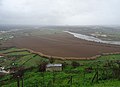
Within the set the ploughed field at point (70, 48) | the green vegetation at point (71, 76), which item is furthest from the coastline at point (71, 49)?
the green vegetation at point (71, 76)

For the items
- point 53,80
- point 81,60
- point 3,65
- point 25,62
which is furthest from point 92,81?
point 3,65

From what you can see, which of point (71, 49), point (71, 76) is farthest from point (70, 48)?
point (71, 76)

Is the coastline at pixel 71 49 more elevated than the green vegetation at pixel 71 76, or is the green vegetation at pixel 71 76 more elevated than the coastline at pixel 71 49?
the coastline at pixel 71 49

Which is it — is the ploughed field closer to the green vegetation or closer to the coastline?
the coastline

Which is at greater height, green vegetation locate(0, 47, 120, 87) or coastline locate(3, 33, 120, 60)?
coastline locate(3, 33, 120, 60)

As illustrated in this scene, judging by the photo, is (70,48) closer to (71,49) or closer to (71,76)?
Answer: (71,49)

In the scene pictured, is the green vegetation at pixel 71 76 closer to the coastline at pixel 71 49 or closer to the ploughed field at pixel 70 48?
the coastline at pixel 71 49

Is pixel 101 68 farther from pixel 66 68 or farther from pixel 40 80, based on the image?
pixel 40 80

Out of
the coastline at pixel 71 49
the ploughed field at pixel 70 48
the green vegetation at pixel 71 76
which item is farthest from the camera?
the ploughed field at pixel 70 48

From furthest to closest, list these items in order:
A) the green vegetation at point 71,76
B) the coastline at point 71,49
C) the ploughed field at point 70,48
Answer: the ploughed field at point 70,48, the coastline at point 71,49, the green vegetation at point 71,76

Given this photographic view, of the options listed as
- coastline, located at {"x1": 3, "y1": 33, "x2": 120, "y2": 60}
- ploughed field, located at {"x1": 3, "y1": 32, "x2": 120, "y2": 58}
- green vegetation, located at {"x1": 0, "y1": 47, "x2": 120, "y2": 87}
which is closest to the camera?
green vegetation, located at {"x1": 0, "y1": 47, "x2": 120, "y2": 87}

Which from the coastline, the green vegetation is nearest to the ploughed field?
the coastline
